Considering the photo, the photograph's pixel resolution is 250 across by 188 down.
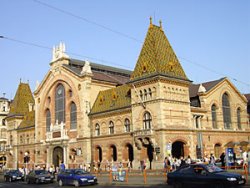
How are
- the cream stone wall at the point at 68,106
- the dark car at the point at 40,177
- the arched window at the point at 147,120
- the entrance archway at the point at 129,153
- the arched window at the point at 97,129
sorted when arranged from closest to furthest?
the dark car at the point at 40,177
the arched window at the point at 147,120
the entrance archway at the point at 129,153
the arched window at the point at 97,129
the cream stone wall at the point at 68,106

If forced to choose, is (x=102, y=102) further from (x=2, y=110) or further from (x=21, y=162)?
(x=2, y=110)

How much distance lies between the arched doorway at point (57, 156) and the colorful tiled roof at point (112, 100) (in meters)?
9.98

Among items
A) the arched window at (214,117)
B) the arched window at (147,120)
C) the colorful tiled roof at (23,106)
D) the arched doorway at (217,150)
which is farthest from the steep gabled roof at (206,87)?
the colorful tiled roof at (23,106)

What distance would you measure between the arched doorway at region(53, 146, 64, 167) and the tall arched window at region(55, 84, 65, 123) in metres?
4.59

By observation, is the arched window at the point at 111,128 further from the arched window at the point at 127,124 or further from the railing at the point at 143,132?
the railing at the point at 143,132

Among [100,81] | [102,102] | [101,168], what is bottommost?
[101,168]

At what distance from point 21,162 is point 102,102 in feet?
89.3

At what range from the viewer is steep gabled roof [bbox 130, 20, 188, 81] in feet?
143

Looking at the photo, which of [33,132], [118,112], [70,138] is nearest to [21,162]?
[33,132]

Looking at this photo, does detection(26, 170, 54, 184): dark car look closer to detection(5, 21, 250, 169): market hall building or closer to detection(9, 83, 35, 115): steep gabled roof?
detection(5, 21, 250, 169): market hall building

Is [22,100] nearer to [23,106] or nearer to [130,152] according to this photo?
[23,106]

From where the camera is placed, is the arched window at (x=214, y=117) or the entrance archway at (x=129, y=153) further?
the arched window at (x=214, y=117)

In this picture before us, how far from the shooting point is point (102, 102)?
52906 mm

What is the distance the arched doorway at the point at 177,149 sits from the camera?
45.2 metres
